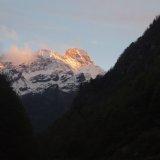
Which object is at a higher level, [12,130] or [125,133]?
[125,133]

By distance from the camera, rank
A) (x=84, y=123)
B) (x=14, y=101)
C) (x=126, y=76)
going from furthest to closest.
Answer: (x=126, y=76)
(x=84, y=123)
(x=14, y=101)

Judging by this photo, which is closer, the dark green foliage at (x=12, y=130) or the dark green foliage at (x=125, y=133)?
the dark green foliage at (x=12, y=130)

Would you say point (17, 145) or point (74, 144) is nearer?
point (17, 145)

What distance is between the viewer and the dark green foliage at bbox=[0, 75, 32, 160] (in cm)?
4809

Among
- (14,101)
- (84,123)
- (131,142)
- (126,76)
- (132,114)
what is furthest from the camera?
(126,76)

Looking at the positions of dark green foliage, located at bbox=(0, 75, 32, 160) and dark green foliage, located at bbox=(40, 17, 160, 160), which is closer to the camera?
dark green foliage, located at bbox=(0, 75, 32, 160)

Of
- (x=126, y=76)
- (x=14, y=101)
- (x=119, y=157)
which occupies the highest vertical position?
(x=126, y=76)

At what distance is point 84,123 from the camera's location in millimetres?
137750

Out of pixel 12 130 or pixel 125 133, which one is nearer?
pixel 12 130

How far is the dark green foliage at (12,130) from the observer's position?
48094 millimetres

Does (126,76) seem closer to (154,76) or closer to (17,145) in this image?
(154,76)

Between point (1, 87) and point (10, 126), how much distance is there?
4222 millimetres

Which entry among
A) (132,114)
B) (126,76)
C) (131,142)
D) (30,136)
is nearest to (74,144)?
(132,114)

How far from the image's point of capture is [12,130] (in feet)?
162
